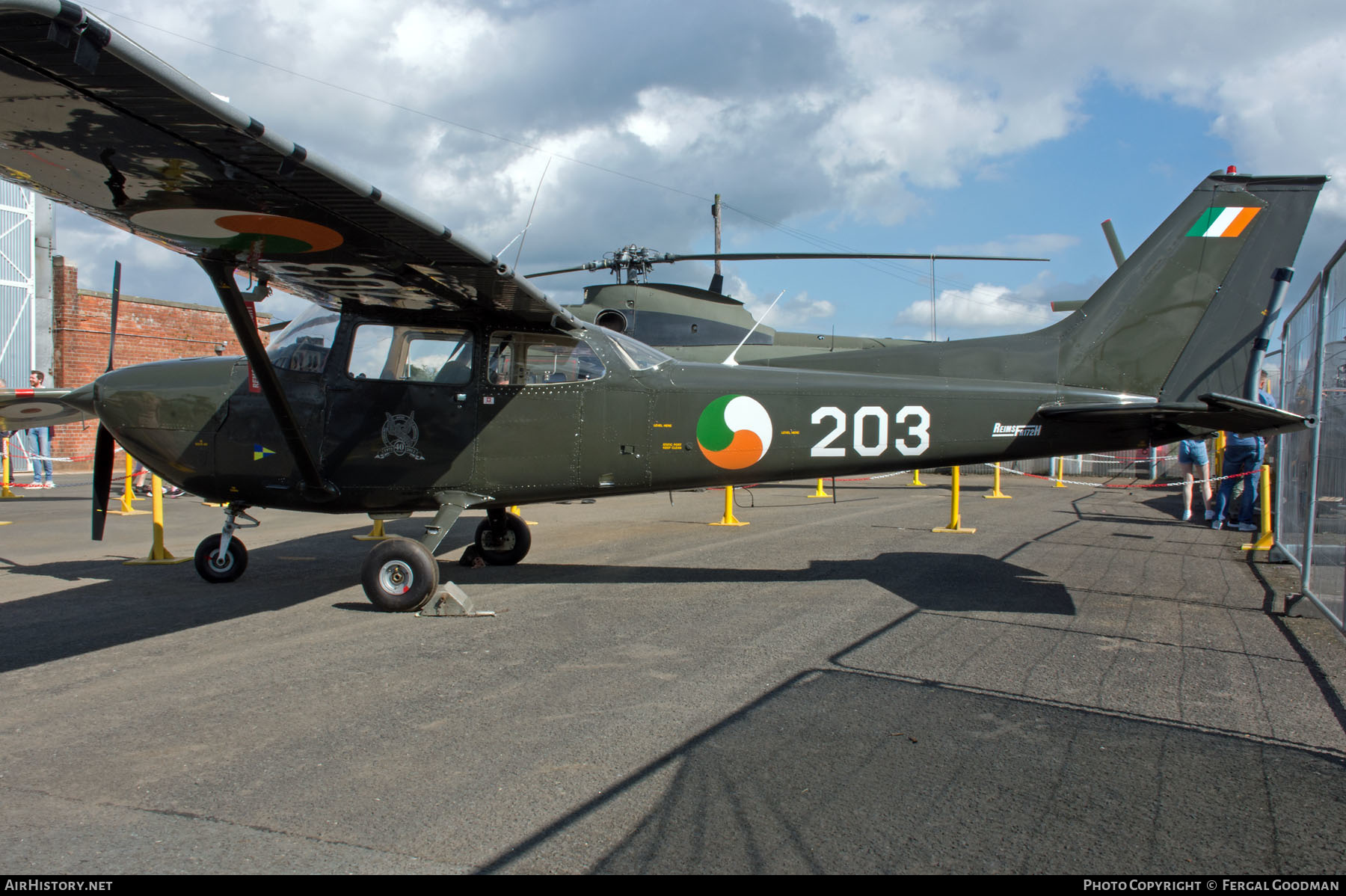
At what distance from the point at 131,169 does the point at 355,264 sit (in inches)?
72.1

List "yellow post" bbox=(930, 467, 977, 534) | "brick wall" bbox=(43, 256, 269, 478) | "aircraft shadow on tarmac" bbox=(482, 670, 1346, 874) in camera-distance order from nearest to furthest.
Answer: "aircraft shadow on tarmac" bbox=(482, 670, 1346, 874), "yellow post" bbox=(930, 467, 977, 534), "brick wall" bbox=(43, 256, 269, 478)

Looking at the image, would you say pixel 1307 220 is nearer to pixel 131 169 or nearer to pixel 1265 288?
pixel 1265 288

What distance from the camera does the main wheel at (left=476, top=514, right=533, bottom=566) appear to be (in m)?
9.01

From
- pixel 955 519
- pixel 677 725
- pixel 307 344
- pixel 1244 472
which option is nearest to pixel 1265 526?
pixel 1244 472

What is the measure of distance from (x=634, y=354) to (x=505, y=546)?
270cm

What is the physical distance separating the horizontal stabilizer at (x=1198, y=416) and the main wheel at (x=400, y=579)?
5209 millimetres

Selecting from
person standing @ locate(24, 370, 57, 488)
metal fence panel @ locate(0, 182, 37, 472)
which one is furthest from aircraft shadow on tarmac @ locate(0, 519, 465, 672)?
metal fence panel @ locate(0, 182, 37, 472)

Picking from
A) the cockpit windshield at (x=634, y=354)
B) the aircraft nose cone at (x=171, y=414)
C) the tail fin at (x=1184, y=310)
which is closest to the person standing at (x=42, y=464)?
the aircraft nose cone at (x=171, y=414)

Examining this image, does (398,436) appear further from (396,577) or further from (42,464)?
(42,464)

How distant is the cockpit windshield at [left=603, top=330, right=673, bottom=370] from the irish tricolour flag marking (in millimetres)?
4591

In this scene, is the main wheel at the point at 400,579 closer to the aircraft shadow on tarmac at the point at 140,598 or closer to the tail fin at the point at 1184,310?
the aircraft shadow on tarmac at the point at 140,598

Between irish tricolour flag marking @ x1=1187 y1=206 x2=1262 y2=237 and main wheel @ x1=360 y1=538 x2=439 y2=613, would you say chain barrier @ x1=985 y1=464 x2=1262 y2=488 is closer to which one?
irish tricolour flag marking @ x1=1187 y1=206 x2=1262 y2=237

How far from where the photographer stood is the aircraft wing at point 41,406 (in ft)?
26.6
